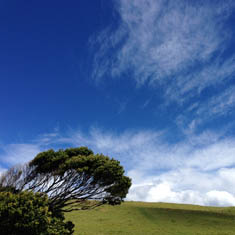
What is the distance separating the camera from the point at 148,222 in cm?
5109

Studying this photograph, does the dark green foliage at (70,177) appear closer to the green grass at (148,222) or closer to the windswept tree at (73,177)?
the windswept tree at (73,177)

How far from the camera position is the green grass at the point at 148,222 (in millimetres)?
41625

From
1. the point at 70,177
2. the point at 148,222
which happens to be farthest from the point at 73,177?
the point at 148,222

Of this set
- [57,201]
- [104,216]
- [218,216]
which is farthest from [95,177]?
[218,216]

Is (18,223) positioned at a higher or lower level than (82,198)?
lower

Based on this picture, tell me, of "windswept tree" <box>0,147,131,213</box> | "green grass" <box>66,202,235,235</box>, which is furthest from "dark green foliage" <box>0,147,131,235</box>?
"green grass" <box>66,202,235,235</box>

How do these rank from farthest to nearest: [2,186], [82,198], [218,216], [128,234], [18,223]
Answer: [218,216] → [128,234] → [82,198] → [2,186] → [18,223]

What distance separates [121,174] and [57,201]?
9557 mm

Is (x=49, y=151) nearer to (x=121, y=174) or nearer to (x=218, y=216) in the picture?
(x=121, y=174)

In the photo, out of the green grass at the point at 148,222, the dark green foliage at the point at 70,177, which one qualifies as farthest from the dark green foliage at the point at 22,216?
the green grass at the point at 148,222

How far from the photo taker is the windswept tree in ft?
89.4

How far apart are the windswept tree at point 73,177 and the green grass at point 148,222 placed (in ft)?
44.1

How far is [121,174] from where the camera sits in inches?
1108

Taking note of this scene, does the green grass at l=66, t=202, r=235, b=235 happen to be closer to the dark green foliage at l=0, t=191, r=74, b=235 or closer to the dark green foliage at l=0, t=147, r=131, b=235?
the dark green foliage at l=0, t=147, r=131, b=235
